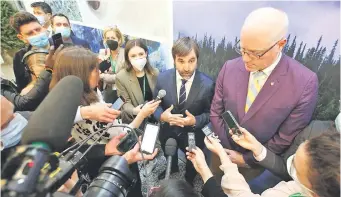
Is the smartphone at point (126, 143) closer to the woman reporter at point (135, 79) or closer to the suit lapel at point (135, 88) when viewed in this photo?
the woman reporter at point (135, 79)

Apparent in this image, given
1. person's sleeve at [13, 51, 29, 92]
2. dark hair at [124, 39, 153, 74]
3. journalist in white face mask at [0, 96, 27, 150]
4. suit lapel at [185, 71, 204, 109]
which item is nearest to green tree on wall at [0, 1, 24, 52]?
person's sleeve at [13, 51, 29, 92]

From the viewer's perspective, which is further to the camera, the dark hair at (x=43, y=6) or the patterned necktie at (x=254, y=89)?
the dark hair at (x=43, y=6)

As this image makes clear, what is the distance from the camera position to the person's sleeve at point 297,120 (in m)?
1.33

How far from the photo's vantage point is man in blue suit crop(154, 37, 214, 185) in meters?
1.86

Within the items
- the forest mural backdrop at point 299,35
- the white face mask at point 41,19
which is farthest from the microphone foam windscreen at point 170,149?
the white face mask at point 41,19

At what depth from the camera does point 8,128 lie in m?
1.01

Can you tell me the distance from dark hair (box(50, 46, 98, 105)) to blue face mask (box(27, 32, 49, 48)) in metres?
0.84

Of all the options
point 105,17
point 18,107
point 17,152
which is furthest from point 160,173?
point 17,152

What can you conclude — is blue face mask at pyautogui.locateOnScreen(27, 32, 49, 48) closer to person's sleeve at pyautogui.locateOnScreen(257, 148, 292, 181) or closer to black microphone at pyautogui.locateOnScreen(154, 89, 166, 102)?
black microphone at pyautogui.locateOnScreen(154, 89, 166, 102)

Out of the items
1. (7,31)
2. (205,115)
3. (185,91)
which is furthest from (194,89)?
(7,31)

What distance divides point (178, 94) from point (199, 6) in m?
0.73

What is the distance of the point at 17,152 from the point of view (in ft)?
1.77

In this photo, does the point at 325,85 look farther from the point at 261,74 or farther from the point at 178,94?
the point at 178,94

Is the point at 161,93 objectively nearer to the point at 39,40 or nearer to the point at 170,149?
the point at 170,149
